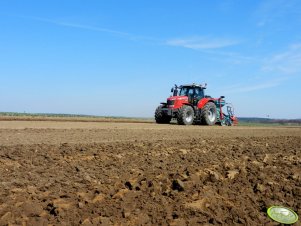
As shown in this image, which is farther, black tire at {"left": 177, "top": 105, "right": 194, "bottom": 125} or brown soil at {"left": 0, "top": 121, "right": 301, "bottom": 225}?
black tire at {"left": 177, "top": 105, "right": 194, "bottom": 125}

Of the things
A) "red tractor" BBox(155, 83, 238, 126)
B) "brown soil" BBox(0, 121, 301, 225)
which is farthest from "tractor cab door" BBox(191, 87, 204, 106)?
"brown soil" BBox(0, 121, 301, 225)

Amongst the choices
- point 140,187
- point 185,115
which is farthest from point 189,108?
point 140,187

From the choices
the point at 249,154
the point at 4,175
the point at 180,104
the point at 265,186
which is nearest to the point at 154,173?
the point at 265,186

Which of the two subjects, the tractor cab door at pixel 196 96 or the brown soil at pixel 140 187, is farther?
the tractor cab door at pixel 196 96

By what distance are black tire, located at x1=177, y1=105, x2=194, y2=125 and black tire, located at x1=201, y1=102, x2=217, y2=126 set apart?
2.71ft

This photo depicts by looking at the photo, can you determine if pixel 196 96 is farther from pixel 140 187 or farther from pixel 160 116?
pixel 140 187

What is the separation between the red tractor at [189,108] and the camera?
78.4ft

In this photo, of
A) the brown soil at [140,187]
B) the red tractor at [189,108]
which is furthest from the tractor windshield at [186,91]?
the brown soil at [140,187]

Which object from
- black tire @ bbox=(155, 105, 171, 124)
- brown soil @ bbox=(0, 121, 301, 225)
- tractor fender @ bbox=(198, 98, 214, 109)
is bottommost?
brown soil @ bbox=(0, 121, 301, 225)

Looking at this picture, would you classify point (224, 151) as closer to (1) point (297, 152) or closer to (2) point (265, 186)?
(1) point (297, 152)

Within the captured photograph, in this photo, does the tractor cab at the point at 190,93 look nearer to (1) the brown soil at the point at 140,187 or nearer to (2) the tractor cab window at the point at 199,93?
(2) the tractor cab window at the point at 199,93

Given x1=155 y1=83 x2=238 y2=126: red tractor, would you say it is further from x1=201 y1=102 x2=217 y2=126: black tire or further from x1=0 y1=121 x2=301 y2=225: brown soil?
x1=0 y1=121 x2=301 y2=225: brown soil

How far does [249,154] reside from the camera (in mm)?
10164

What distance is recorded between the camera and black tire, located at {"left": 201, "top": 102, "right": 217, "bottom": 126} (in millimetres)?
24719
